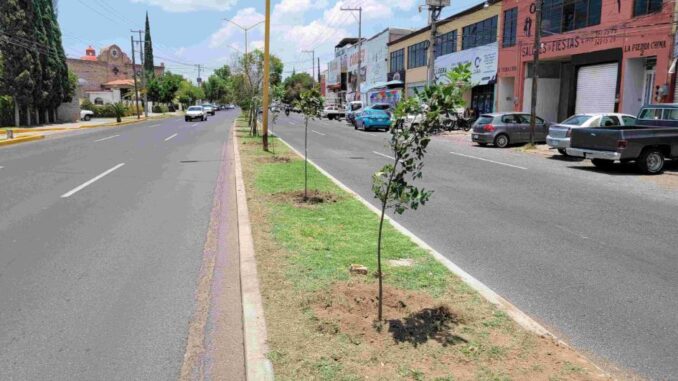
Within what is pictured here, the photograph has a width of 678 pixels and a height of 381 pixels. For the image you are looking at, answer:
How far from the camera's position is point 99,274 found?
5.80 m

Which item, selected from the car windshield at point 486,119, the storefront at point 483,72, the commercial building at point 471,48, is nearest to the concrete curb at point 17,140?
the car windshield at point 486,119

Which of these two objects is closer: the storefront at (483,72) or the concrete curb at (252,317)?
the concrete curb at (252,317)

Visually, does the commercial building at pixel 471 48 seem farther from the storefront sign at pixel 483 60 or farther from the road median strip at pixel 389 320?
the road median strip at pixel 389 320

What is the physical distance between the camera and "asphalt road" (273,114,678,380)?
4.49 m

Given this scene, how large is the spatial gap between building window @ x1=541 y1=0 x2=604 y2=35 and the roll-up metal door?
2290 mm

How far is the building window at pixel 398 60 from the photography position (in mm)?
58959

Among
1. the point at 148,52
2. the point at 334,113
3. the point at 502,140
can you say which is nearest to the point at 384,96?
the point at 334,113

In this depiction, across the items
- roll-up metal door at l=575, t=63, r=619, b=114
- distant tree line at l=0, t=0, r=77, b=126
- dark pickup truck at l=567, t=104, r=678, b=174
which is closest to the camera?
dark pickup truck at l=567, t=104, r=678, b=174

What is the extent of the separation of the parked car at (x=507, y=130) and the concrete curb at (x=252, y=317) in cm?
1887

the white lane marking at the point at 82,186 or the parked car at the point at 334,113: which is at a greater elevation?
the parked car at the point at 334,113

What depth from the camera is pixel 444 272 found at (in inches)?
220

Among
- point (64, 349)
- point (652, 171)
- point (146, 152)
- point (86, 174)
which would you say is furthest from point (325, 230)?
point (146, 152)

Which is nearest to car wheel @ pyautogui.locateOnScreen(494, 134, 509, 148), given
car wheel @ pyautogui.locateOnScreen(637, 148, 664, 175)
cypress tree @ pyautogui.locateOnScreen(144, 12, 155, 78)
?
car wheel @ pyautogui.locateOnScreen(637, 148, 664, 175)

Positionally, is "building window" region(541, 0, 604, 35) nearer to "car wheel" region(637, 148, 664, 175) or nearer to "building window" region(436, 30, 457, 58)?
"building window" region(436, 30, 457, 58)
